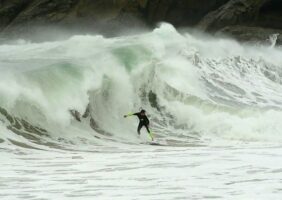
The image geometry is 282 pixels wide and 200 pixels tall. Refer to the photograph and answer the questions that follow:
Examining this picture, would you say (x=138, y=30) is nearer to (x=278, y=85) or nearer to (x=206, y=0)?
(x=206, y=0)

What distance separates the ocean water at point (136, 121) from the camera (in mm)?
8078

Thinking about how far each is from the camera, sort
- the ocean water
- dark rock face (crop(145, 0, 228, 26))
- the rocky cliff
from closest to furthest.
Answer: the ocean water
the rocky cliff
dark rock face (crop(145, 0, 228, 26))

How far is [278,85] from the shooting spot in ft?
82.0

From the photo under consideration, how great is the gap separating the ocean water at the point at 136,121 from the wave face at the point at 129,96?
35 mm

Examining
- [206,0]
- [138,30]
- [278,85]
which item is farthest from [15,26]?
[278,85]

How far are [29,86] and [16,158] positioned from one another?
14.6 feet

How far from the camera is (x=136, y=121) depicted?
54.6 ft

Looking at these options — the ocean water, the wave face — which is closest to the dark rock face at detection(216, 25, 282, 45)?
the ocean water

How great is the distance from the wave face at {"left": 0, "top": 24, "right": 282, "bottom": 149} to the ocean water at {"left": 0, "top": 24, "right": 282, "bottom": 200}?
35 mm

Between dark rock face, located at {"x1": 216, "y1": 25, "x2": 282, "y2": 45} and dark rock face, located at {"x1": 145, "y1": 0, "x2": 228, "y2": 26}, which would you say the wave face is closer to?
dark rock face, located at {"x1": 216, "y1": 25, "x2": 282, "y2": 45}

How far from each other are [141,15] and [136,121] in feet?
66.4

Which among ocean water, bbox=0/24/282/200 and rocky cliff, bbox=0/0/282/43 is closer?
ocean water, bbox=0/24/282/200

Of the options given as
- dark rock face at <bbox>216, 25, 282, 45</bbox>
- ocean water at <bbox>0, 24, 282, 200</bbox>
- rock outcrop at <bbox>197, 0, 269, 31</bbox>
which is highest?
rock outcrop at <bbox>197, 0, 269, 31</bbox>

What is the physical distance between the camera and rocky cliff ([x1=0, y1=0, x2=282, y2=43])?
33531 millimetres
